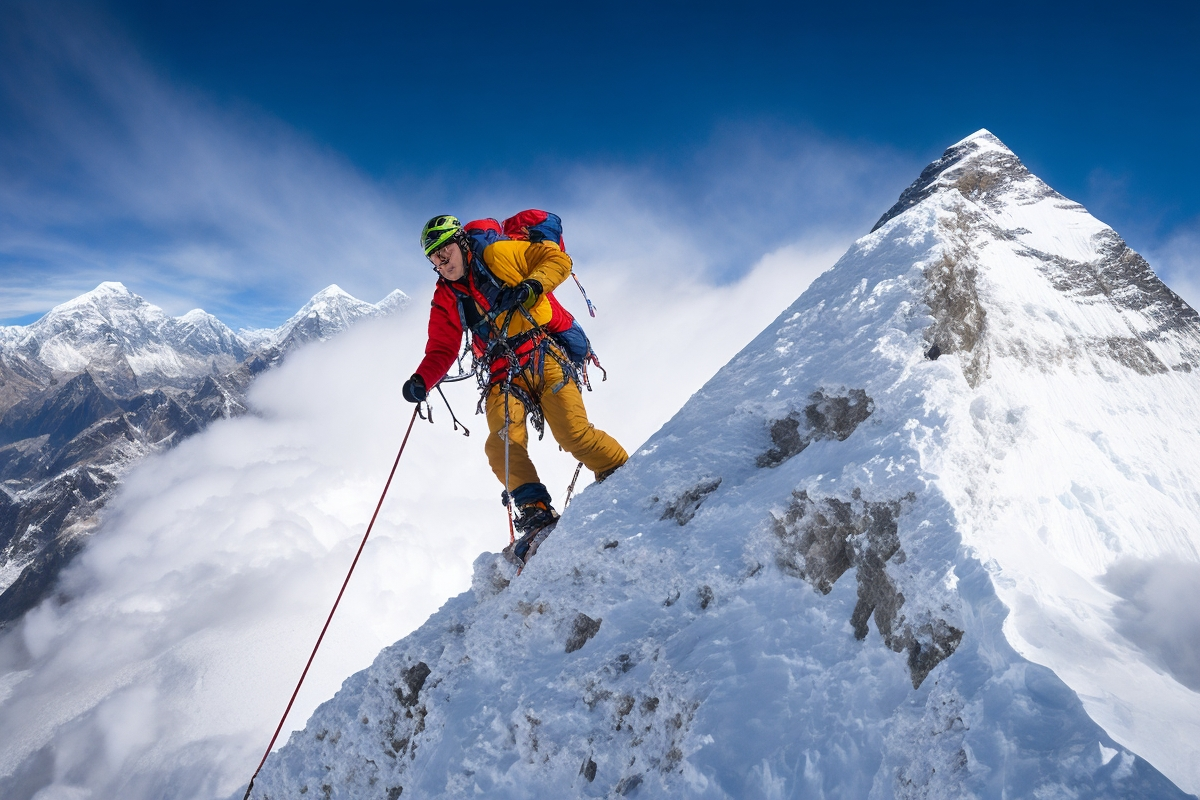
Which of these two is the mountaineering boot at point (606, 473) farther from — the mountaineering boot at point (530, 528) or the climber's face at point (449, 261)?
the climber's face at point (449, 261)

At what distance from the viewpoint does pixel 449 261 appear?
6.34m

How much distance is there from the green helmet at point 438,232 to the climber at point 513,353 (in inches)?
0.4

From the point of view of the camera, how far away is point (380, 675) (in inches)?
254

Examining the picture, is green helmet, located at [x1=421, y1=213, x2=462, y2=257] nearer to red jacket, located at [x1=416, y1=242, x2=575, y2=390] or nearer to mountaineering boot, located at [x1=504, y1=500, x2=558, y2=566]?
red jacket, located at [x1=416, y1=242, x2=575, y2=390]

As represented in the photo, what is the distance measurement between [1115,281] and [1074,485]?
5.84 meters

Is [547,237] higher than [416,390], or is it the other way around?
[547,237]

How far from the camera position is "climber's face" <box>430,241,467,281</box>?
6.27 meters

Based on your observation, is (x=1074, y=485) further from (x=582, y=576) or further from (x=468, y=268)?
(x=468, y=268)

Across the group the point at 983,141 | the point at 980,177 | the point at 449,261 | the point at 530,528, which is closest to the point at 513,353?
the point at 449,261

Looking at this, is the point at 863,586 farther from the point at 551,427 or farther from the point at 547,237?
the point at 547,237

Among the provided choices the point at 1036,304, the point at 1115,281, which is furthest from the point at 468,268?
the point at 1115,281

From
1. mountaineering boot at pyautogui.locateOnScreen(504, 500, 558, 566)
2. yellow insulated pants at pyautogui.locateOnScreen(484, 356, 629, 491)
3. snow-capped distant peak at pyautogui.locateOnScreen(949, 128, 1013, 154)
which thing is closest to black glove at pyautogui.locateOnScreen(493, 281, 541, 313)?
yellow insulated pants at pyautogui.locateOnScreen(484, 356, 629, 491)

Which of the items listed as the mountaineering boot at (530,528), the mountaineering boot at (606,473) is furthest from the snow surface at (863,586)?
the mountaineering boot at (606,473)

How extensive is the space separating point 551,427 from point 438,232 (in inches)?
103
